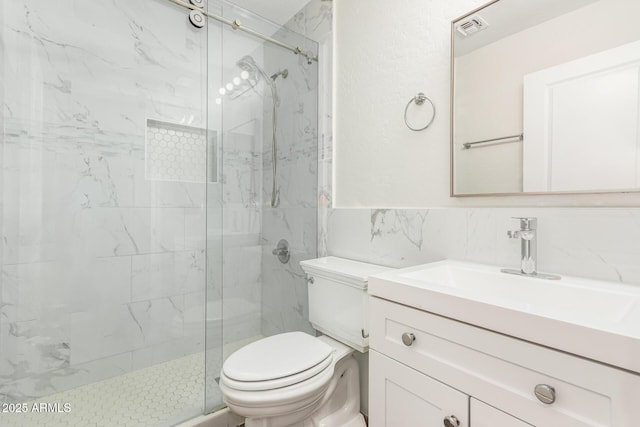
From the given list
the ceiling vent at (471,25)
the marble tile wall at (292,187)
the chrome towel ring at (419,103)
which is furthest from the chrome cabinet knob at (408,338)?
the ceiling vent at (471,25)

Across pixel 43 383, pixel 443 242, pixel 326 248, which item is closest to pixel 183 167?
pixel 326 248

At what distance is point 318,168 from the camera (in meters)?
1.87

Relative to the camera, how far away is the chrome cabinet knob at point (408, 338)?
87 centimetres

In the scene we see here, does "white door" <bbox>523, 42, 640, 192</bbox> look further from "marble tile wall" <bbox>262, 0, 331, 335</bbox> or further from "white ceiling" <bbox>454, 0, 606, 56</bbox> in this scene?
"marble tile wall" <bbox>262, 0, 331, 335</bbox>

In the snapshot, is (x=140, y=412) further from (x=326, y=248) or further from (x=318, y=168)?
(x=318, y=168)

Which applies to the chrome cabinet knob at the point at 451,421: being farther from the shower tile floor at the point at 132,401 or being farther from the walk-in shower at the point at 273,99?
the walk-in shower at the point at 273,99

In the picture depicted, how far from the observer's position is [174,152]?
210 centimetres

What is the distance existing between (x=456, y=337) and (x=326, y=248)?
1.10 meters

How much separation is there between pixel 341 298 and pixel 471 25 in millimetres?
1237

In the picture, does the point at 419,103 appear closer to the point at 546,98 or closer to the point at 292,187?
the point at 546,98

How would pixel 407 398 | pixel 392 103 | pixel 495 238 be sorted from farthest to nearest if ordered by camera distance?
pixel 392 103 → pixel 495 238 → pixel 407 398

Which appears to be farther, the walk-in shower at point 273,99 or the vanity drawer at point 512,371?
the walk-in shower at point 273,99

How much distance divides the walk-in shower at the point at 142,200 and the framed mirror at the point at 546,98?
911 millimetres

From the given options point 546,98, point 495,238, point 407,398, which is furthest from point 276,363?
point 546,98
